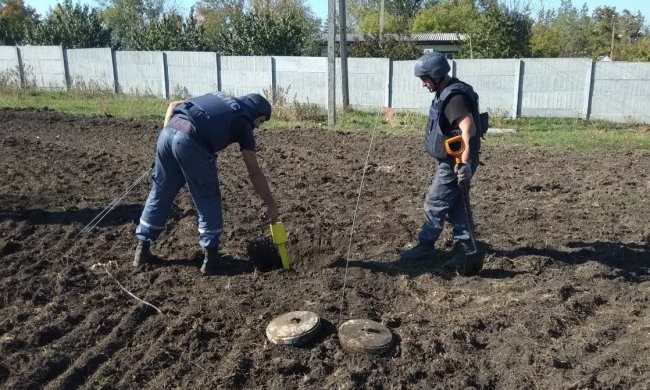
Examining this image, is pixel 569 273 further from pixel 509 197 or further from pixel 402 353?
pixel 509 197

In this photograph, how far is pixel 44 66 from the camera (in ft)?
79.2

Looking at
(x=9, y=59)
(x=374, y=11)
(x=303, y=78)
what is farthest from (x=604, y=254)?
→ (x=374, y=11)

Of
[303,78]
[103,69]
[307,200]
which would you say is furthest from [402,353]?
[103,69]

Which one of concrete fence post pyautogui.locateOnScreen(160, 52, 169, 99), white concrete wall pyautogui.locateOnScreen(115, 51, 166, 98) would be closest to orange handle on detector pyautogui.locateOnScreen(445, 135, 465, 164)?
concrete fence post pyautogui.locateOnScreen(160, 52, 169, 99)

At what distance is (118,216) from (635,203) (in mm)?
6102

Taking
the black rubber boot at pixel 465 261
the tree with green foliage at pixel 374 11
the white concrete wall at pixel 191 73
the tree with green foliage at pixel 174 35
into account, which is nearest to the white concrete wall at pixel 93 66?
the white concrete wall at pixel 191 73

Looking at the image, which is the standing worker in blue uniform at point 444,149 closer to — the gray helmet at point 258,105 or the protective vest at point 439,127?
the protective vest at point 439,127

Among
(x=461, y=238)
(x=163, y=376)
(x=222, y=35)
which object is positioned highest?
(x=222, y=35)

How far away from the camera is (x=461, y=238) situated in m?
4.93

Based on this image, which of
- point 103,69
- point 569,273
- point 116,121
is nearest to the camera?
point 569,273

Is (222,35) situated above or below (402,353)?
above

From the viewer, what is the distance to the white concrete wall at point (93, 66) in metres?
23.1

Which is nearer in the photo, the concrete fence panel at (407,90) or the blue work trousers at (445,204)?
the blue work trousers at (445,204)

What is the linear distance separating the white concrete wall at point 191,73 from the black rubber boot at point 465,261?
17.2 m
